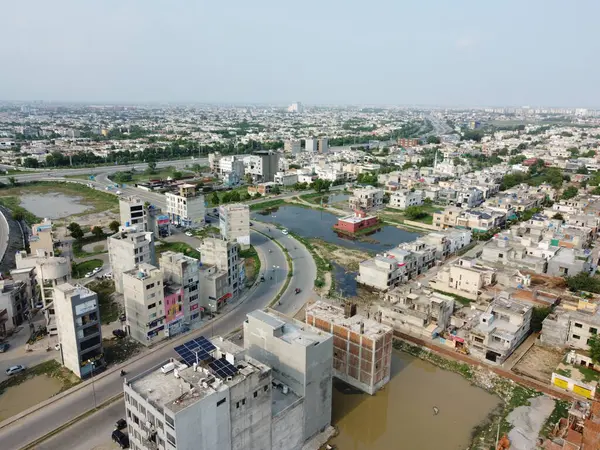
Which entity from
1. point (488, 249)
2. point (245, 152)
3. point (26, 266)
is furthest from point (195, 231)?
point (245, 152)

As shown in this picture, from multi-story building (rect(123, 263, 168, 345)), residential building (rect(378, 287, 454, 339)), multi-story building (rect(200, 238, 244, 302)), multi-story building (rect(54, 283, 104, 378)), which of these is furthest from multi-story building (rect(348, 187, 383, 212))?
multi-story building (rect(54, 283, 104, 378))

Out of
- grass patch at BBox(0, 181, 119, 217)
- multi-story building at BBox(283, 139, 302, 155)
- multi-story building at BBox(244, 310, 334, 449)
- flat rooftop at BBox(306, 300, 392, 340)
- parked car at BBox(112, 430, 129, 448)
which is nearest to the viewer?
multi-story building at BBox(244, 310, 334, 449)

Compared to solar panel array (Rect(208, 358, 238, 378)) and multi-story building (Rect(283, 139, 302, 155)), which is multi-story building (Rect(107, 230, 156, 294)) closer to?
solar panel array (Rect(208, 358, 238, 378))

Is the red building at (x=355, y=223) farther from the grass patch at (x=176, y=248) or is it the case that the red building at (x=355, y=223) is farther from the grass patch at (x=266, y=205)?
the grass patch at (x=176, y=248)

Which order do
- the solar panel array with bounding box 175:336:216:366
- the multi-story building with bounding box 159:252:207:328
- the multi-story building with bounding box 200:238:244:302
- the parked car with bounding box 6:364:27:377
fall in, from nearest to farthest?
the solar panel array with bounding box 175:336:216:366, the parked car with bounding box 6:364:27:377, the multi-story building with bounding box 159:252:207:328, the multi-story building with bounding box 200:238:244:302

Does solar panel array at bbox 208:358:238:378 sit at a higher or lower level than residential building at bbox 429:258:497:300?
higher

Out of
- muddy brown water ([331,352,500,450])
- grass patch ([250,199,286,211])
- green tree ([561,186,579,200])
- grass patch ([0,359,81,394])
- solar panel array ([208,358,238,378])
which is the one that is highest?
solar panel array ([208,358,238,378])
